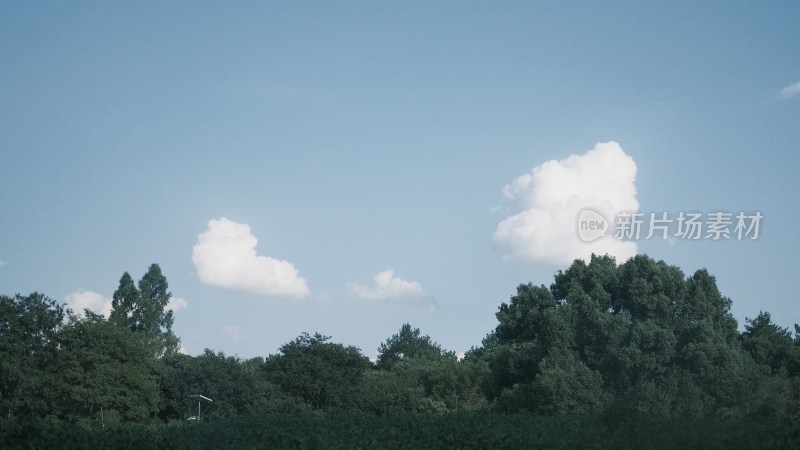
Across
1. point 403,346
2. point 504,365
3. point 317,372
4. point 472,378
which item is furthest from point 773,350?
point 403,346

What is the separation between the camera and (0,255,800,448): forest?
1499 cm

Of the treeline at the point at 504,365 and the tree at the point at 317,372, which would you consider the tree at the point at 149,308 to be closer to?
the treeline at the point at 504,365

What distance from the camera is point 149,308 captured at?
6006 cm

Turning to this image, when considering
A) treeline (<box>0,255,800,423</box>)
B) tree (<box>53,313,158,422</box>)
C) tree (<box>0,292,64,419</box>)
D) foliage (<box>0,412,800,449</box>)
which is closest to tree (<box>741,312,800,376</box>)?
treeline (<box>0,255,800,423</box>)

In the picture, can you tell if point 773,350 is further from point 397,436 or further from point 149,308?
point 149,308

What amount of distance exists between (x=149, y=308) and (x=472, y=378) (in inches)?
979

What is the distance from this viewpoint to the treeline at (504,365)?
116 ft

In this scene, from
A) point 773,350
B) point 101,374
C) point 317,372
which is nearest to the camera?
point 773,350

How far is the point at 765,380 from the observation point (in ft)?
111

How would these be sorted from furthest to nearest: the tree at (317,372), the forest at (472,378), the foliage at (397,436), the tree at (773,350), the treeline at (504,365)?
the tree at (317,372), the tree at (773,350), the treeline at (504,365), the forest at (472,378), the foliage at (397,436)

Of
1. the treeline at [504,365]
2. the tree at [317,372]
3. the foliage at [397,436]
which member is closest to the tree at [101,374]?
the treeline at [504,365]

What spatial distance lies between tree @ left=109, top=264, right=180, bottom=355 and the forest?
107mm

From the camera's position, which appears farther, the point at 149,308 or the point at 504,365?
the point at 149,308

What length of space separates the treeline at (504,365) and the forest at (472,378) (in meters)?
0.09
